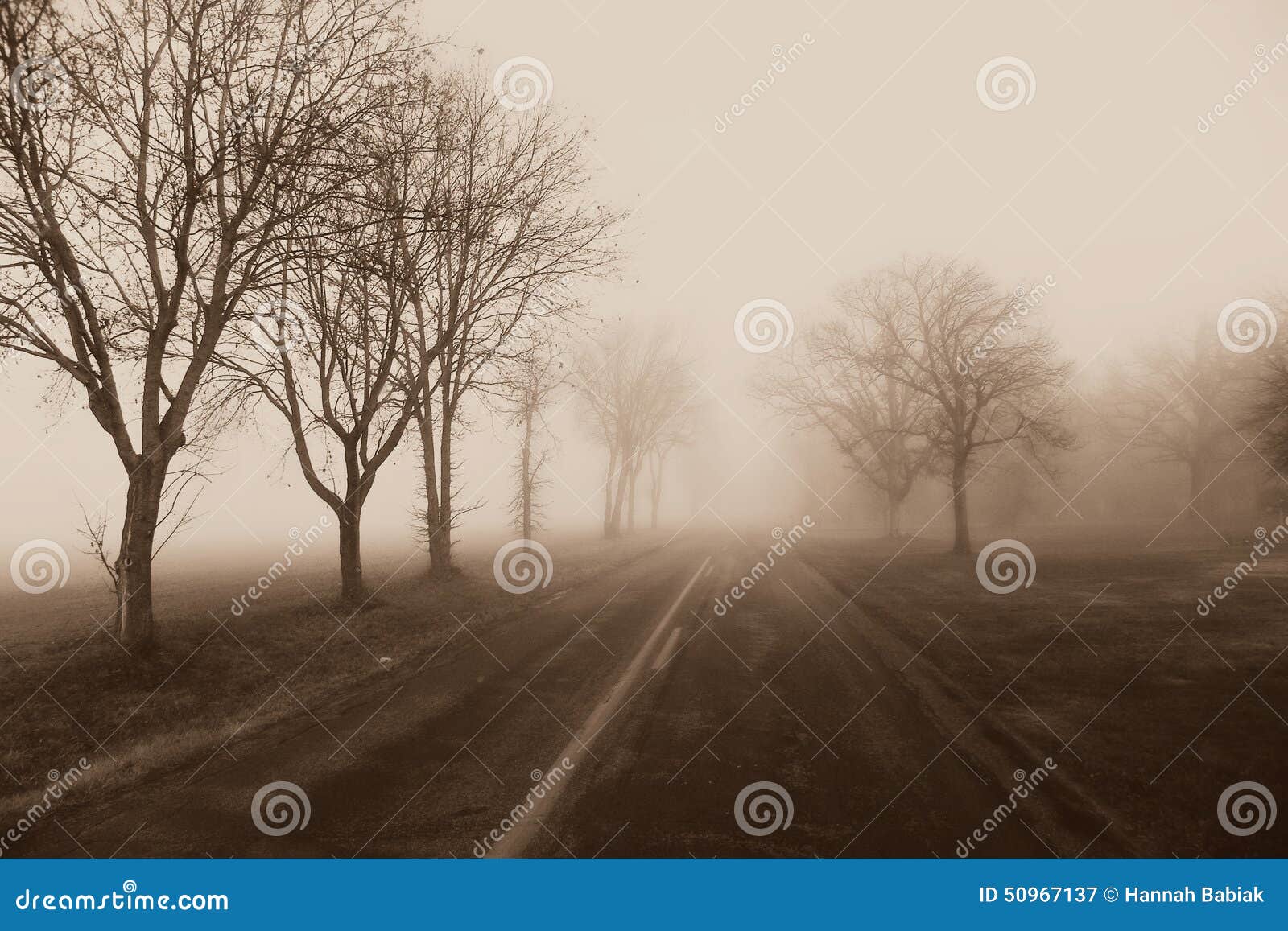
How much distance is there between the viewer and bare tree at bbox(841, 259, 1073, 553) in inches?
946

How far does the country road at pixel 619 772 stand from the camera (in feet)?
14.4

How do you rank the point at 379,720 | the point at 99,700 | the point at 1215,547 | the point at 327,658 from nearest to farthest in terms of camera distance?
1. the point at 379,720
2. the point at 99,700
3. the point at 327,658
4. the point at 1215,547

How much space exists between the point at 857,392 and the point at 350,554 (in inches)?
1059

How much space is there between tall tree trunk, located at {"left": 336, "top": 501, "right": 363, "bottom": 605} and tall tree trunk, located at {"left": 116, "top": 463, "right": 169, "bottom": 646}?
4.57 metres

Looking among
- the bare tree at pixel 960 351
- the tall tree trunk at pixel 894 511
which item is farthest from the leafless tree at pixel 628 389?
the tall tree trunk at pixel 894 511

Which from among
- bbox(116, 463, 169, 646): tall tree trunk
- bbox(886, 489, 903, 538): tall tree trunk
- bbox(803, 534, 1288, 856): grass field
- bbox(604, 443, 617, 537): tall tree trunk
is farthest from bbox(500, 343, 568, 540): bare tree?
bbox(886, 489, 903, 538): tall tree trunk

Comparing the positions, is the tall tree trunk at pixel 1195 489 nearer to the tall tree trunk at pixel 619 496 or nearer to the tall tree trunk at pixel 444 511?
the tall tree trunk at pixel 619 496

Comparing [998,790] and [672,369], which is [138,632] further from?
[672,369]

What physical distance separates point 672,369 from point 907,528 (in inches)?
989

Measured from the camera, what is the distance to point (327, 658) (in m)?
10.1

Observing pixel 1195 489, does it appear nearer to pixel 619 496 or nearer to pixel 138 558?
pixel 619 496

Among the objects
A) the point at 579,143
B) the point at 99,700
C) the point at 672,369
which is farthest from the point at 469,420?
the point at 672,369

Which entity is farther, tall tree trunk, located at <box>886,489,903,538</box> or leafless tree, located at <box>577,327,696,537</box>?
leafless tree, located at <box>577,327,696,537</box>

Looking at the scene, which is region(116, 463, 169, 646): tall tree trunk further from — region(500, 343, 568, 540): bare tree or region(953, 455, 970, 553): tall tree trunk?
region(953, 455, 970, 553): tall tree trunk
